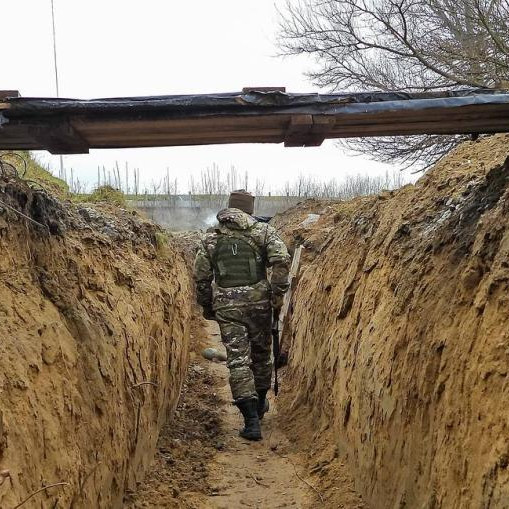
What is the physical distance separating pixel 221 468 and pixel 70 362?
2416 mm

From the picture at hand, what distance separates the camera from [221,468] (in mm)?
5367

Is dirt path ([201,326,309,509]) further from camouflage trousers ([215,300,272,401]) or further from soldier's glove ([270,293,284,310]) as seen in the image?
soldier's glove ([270,293,284,310])

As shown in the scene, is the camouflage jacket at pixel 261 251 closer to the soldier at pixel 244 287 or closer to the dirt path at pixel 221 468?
the soldier at pixel 244 287

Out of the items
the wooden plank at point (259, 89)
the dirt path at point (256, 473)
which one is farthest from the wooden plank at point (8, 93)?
the dirt path at point (256, 473)

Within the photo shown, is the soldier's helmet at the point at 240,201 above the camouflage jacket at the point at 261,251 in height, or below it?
above

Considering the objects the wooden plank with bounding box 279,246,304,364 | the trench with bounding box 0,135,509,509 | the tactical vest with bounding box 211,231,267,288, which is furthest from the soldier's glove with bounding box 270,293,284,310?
the wooden plank with bounding box 279,246,304,364

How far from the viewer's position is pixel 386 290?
15.2ft

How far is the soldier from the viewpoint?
650 centimetres

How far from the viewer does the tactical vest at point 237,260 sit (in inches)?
260

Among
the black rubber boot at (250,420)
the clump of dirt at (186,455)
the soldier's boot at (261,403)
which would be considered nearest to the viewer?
the clump of dirt at (186,455)

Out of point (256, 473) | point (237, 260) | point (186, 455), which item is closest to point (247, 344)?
point (237, 260)

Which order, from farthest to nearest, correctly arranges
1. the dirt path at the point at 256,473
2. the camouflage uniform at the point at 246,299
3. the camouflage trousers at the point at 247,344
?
the camouflage uniform at the point at 246,299 < the camouflage trousers at the point at 247,344 < the dirt path at the point at 256,473

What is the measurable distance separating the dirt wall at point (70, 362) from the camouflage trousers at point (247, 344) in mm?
779

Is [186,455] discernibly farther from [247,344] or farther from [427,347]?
[427,347]
